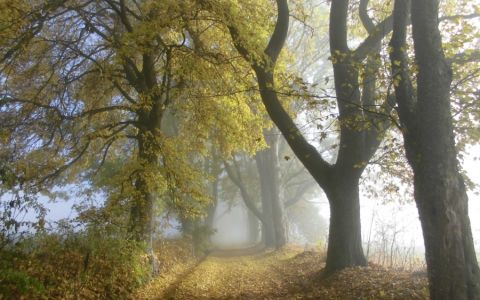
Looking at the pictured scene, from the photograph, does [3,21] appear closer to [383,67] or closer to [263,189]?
[383,67]

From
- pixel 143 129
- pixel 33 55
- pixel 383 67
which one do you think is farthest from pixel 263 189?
pixel 383 67

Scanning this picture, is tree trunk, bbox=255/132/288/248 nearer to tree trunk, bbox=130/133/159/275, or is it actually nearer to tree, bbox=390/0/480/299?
tree trunk, bbox=130/133/159/275

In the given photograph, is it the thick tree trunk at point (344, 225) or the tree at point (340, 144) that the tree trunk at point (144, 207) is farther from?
the thick tree trunk at point (344, 225)

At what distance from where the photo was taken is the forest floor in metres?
8.09

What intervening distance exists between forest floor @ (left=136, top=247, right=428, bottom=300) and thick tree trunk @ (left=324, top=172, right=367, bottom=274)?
414 millimetres

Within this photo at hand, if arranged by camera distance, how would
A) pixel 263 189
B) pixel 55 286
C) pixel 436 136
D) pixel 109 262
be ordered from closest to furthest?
pixel 436 136 → pixel 55 286 → pixel 109 262 → pixel 263 189

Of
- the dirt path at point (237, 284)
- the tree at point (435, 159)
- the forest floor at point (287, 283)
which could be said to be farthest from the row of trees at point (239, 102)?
the dirt path at point (237, 284)

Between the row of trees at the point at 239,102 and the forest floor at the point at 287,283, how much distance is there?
105 cm

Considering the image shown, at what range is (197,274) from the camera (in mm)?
14258

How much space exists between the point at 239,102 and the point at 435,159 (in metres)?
8.48

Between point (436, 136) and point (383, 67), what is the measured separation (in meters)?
2.05

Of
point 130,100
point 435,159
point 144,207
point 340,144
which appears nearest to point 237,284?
point 144,207

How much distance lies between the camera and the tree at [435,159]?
621cm

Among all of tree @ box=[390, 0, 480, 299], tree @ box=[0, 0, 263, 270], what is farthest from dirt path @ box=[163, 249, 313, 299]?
tree @ box=[390, 0, 480, 299]
